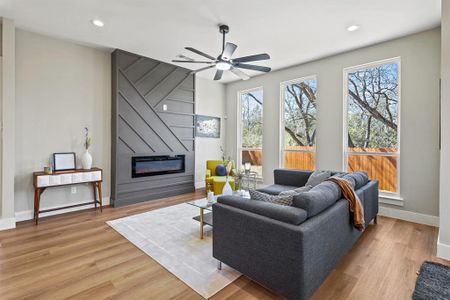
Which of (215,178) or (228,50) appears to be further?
(215,178)

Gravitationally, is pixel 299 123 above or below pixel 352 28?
below

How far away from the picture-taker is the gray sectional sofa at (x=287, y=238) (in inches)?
62.8

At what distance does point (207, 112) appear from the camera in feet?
20.5

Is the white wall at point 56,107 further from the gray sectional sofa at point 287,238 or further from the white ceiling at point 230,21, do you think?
the gray sectional sofa at point 287,238

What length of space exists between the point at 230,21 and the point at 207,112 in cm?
317

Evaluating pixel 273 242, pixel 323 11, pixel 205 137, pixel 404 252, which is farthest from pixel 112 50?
pixel 404 252

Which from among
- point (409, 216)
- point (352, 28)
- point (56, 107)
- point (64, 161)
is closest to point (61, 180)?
point (64, 161)

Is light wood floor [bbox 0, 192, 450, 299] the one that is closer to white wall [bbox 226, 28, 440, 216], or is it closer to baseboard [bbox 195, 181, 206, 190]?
white wall [bbox 226, 28, 440, 216]

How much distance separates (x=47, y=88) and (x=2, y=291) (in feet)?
10.4

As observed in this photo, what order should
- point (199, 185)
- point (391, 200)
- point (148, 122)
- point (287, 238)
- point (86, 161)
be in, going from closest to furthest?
1. point (287, 238)
2. point (391, 200)
3. point (86, 161)
4. point (148, 122)
5. point (199, 185)

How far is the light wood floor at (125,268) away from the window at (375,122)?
1117mm

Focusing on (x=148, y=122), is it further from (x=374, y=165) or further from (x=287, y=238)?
(x=374, y=165)

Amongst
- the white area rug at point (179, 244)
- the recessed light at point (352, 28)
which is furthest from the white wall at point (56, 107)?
the recessed light at point (352, 28)

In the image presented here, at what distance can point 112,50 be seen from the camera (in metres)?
4.37
